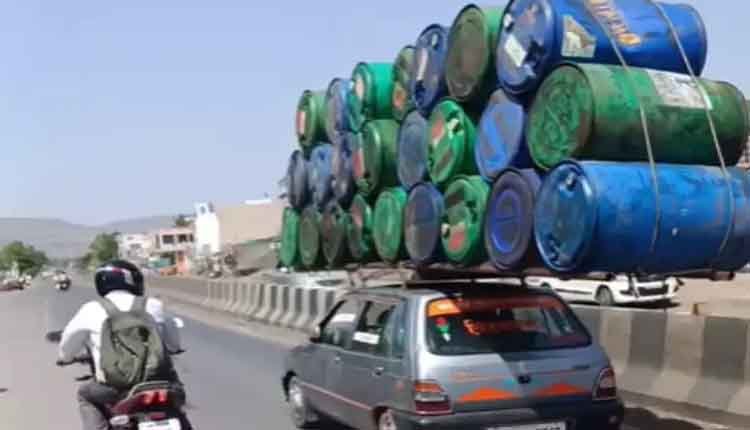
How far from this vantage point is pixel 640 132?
6094mm

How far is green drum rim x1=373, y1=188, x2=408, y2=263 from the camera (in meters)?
8.09

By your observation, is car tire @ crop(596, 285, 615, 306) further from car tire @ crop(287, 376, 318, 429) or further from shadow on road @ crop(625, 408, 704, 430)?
car tire @ crop(287, 376, 318, 429)

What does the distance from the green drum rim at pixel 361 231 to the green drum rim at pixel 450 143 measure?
4.51 ft

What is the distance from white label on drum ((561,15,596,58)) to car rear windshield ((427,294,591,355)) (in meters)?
1.87

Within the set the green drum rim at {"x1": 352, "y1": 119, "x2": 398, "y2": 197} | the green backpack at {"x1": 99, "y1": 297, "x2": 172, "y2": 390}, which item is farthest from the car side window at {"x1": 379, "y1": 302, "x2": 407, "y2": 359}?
the green backpack at {"x1": 99, "y1": 297, "x2": 172, "y2": 390}

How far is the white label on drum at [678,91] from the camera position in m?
6.19

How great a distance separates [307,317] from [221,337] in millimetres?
1945

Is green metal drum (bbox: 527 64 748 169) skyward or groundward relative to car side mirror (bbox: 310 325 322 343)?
skyward

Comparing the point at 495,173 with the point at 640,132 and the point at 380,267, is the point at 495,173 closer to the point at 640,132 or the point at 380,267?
the point at 640,132

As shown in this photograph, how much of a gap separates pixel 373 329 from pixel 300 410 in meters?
2.01

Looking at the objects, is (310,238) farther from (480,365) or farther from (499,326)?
(480,365)

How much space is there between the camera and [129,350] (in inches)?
218

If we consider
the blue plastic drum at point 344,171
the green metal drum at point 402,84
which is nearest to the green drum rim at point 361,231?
the blue plastic drum at point 344,171

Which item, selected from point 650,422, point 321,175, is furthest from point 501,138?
point 321,175
